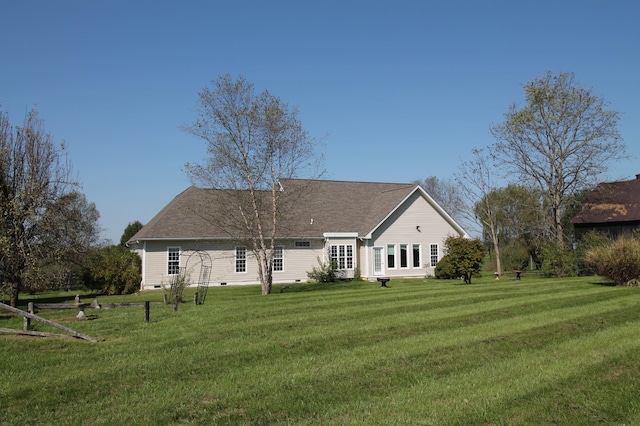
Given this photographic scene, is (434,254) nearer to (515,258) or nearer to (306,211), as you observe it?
(306,211)

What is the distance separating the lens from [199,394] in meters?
7.36

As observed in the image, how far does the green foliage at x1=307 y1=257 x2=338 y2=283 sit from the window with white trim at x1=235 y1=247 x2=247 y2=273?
156 inches

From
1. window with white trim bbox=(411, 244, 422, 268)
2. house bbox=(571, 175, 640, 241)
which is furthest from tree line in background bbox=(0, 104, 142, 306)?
house bbox=(571, 175, 640, 241)

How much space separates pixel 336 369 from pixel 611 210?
33383mm

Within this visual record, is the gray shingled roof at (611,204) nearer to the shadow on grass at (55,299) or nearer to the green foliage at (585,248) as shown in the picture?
the green foliage at (585,248)

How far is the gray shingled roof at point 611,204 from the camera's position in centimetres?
3481

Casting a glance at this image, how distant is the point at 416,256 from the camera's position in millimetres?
35094

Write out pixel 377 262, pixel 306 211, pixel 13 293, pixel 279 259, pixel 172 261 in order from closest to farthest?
pixel 13 293 → pixel 172 261 → pixel 279 259 → pixel 377 262 → pixel 306 211

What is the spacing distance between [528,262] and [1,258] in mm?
39602

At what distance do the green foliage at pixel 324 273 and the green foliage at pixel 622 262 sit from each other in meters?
14.9

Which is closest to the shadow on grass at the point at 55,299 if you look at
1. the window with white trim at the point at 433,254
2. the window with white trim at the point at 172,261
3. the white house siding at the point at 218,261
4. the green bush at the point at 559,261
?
the white house siding at the point at 218,261

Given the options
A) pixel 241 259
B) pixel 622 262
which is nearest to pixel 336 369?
pixel 622 262

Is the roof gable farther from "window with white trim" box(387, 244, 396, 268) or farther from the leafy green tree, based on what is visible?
the leafy green tree

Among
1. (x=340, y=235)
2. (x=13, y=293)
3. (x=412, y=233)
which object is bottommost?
(x=13, y=293)
